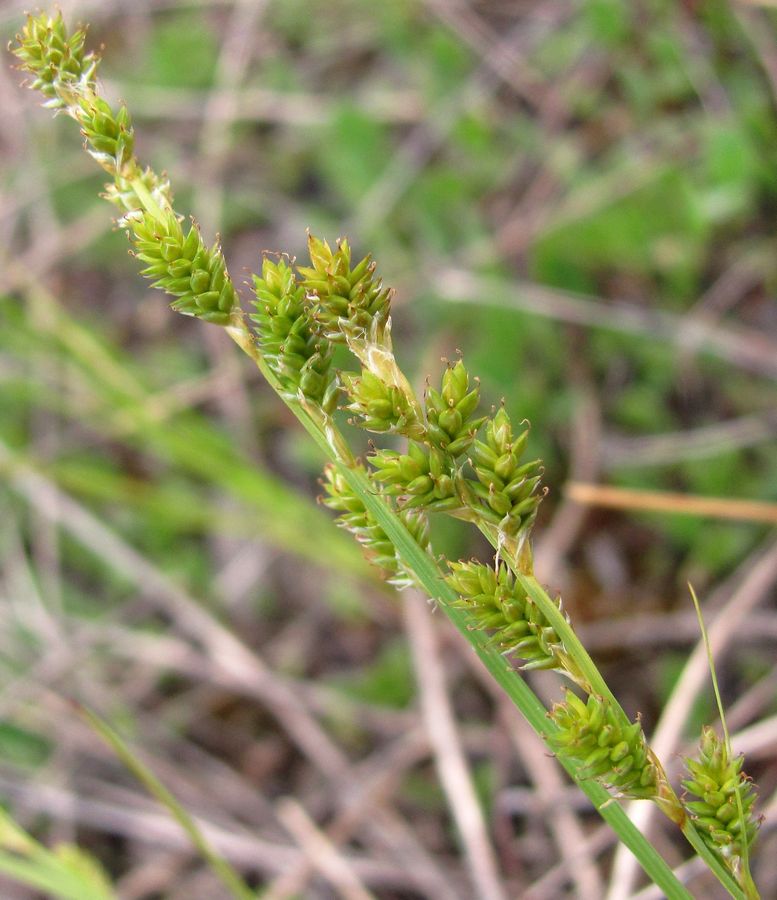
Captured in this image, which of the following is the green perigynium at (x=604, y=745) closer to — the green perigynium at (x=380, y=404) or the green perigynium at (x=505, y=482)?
the green perigynium at (x=505, y=482)

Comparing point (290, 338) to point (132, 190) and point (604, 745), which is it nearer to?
point (132, 190)

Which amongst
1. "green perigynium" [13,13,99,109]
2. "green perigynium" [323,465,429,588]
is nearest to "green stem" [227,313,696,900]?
"green perigynium" [323,465,429,588]

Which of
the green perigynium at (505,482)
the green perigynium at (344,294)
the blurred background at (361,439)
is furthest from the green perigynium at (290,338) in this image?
the blurred background at (361,439)

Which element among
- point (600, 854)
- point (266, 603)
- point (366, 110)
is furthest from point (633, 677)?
point (366, 110)

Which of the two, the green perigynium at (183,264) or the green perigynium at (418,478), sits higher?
the green perigynium at (183,264)

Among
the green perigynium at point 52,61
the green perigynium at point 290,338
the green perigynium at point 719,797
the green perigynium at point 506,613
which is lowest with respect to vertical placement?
the green perigynium at point 719,797

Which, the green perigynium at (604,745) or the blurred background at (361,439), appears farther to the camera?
the blurred background at (361,439)

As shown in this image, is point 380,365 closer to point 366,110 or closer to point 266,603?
point 266,603
